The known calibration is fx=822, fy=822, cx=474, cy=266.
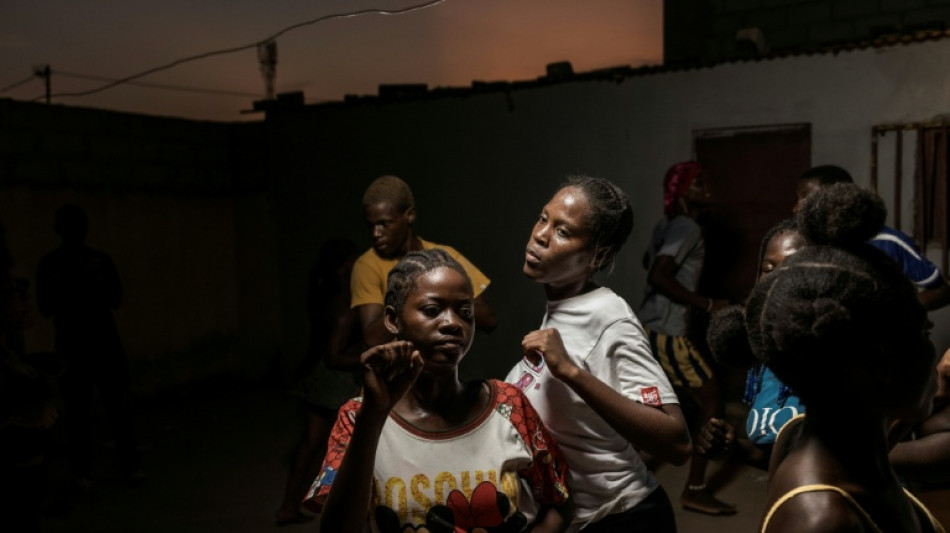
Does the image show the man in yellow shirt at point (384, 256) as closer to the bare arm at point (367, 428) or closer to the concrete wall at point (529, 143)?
the bare arm at point (367, 428)

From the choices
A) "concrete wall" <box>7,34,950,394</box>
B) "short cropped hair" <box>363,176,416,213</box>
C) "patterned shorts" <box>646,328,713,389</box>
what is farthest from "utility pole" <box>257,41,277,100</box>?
"short cropped hair" <box>363,176,416,213</box>

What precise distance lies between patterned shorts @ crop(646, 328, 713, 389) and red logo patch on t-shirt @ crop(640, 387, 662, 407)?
290cm

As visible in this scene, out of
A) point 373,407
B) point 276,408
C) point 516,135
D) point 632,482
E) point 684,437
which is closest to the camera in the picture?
point 373,407

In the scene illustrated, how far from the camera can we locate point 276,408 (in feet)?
27.7

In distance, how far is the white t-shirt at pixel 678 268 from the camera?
195 inches

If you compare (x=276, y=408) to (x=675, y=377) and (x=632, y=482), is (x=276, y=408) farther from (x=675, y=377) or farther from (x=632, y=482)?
(x=632, y=482)

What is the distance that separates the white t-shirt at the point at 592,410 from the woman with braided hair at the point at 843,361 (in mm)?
707

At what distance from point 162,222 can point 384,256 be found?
624 centimetres

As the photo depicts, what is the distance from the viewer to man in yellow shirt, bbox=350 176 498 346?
3.38 m

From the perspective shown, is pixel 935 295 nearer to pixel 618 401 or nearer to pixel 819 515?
pixel 618 401

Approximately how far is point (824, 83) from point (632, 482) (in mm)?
5127

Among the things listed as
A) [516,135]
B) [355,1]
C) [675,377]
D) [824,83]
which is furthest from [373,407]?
[516,135]

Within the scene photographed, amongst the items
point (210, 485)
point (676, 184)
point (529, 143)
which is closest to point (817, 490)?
point (676, 184)

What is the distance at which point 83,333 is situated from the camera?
5.71 m
